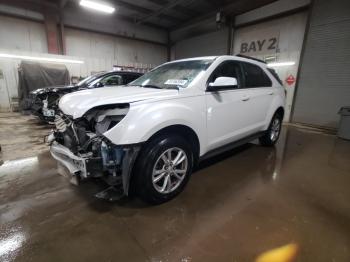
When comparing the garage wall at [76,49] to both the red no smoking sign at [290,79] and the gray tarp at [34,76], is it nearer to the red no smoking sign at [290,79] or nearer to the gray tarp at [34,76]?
the gray tarp at [34,76]

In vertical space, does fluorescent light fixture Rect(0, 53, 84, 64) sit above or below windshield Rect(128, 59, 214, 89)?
above

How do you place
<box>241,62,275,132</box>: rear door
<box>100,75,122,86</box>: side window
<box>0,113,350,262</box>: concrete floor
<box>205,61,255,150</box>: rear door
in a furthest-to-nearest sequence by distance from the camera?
<box>100,75,122,86</box>: side window → <box>241,62,275,132</box>: rear door → <box>205,61,255,150</box>: rear door → <box>0,113,350,262</box>: concrete floor

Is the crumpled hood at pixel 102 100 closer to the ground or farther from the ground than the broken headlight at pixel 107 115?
farther from the ground

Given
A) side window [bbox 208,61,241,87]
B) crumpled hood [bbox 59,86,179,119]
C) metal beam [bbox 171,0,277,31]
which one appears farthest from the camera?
metal beam [bbox 171,0,277,31]

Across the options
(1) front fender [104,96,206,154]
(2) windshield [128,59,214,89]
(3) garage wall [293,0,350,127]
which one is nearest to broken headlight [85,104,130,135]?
(1) front fender [104,96,206,154]

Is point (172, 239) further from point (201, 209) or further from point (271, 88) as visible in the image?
point (271, 88)

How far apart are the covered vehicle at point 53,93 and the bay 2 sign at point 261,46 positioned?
17.6 feet

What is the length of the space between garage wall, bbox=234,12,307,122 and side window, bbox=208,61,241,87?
5.11 m

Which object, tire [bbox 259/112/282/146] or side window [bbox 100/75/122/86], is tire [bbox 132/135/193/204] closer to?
tire [bbox 259/112/282/146]

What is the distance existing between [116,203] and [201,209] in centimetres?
85

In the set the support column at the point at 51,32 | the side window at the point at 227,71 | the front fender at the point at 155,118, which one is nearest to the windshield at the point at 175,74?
the side window at the point at 227,71

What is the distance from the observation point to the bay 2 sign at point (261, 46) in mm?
7137

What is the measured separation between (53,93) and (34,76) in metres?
3.57

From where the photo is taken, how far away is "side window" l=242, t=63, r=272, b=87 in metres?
2.85
